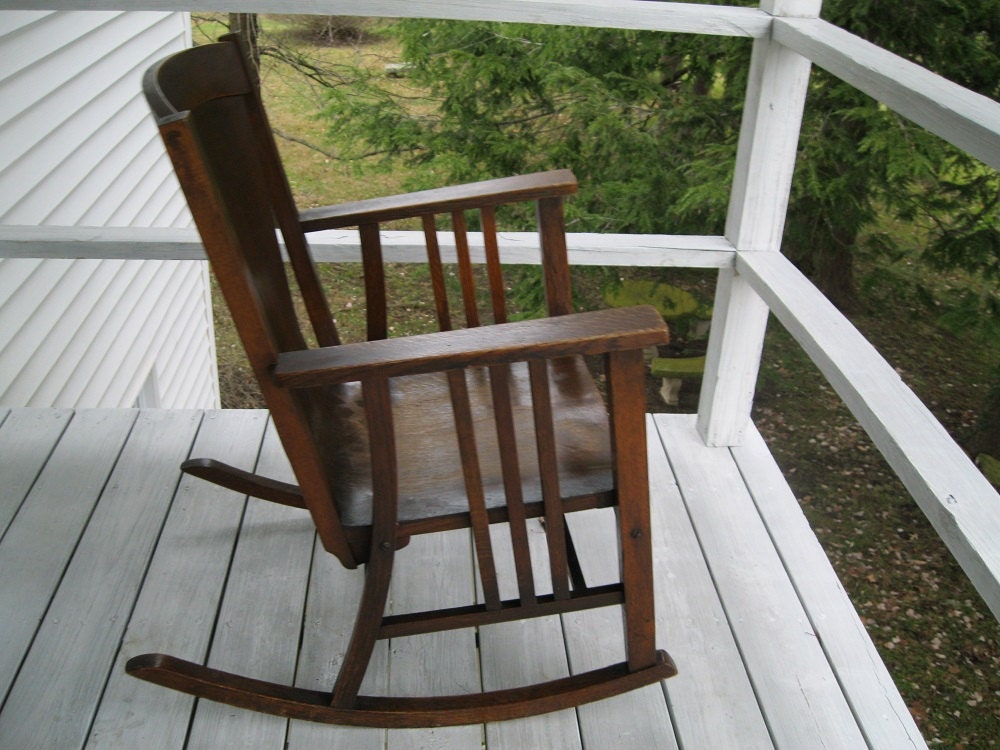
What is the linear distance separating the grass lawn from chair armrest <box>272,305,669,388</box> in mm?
3657

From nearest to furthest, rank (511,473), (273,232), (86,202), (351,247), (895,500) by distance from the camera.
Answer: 1. (511,473)
2. (273,232)
3. (351,247)
4. (86,202)
5. (895,500)

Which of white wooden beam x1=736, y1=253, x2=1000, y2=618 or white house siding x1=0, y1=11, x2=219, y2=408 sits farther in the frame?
white house siding x1=0, y1=11, x2=219, y2=408

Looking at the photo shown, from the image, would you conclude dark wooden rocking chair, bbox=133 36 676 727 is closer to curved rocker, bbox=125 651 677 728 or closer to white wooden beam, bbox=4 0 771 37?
curved rocker, bbox=125 651 677 728

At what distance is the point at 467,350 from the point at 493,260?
530 millimetres

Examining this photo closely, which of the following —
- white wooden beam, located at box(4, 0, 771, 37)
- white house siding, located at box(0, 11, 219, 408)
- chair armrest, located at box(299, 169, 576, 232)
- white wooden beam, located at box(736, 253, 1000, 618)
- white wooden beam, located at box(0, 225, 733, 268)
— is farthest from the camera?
white house siding, located at box(0, 11, 219, 408)

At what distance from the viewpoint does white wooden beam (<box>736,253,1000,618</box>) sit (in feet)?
3.74

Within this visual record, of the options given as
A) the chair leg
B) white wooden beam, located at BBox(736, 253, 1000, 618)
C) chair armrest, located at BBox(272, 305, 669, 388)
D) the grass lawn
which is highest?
chair armrest, located at BBox(272, 305, 669, 388)

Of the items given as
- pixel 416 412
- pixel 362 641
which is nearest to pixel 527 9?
pixel 416 412

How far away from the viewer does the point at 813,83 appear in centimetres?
448

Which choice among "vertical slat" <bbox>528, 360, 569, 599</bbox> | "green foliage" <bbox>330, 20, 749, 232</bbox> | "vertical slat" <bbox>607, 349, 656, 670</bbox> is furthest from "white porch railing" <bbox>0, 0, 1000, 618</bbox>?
"green foliage" <bbox>330, 20, 749, 232</bbox>

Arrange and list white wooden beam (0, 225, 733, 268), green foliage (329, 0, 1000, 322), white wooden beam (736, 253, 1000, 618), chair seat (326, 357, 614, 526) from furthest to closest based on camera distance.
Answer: green foliage (329, 0, 1000, 322) → white wooden beam (0, 225, 733, 268) → chair seat (326, 357, 614, 526) → white wooden beam (736, 253, 1000, 618)

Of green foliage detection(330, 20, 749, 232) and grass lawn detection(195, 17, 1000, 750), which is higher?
green foliage detection(330, 20, 749, 232)

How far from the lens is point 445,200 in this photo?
63.7 inches

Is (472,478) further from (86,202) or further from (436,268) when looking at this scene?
(86,202)
